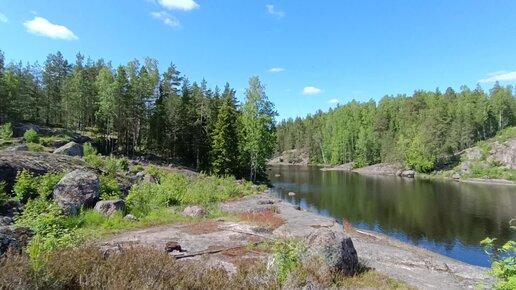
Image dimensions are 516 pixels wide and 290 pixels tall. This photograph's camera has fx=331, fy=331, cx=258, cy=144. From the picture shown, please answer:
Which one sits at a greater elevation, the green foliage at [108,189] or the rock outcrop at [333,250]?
the green foliage at [108,189]

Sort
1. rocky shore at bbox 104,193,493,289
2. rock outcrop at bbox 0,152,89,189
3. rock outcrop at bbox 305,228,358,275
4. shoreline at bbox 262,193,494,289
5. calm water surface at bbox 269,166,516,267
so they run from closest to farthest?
rock outcrop at bbox 305,228,358,275, shoreline at bbox 262,193,494,289, rocky shore at bbox 104,193,493,289, rock outcrop at bbox 0,152,89,189, calm water surface at bbox 269,166,516,267

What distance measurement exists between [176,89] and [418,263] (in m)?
56.8

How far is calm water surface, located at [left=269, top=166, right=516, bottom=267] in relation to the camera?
2498 centimetres

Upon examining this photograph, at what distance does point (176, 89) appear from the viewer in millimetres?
62719

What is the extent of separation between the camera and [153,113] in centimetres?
5494

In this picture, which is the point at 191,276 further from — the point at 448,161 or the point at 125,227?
the point at 448,161

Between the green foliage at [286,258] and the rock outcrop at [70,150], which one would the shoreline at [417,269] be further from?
the rock outcrop at [70,150]

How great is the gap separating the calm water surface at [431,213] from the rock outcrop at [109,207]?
67.6 ft

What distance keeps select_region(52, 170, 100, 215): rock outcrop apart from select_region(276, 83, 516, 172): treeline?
81294mm

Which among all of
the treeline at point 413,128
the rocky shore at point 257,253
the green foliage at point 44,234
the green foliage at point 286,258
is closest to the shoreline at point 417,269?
the rocky shore at point 257,253

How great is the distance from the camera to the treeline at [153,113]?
160 feet

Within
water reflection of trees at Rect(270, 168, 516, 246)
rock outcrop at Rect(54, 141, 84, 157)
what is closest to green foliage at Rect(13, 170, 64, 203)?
rock outcrop at Rect(54, 141, 84, 157)

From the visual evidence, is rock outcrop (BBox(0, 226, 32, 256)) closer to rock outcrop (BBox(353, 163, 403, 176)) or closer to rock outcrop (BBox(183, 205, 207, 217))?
rock outcrop (BBox(183, 205, 207, 217))

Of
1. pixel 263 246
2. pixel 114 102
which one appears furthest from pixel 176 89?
pixel 263 246
